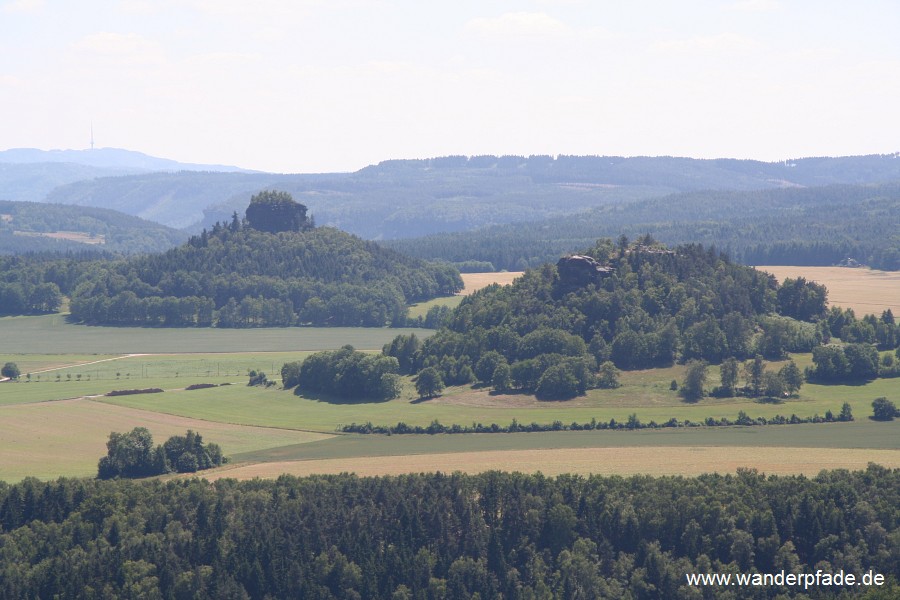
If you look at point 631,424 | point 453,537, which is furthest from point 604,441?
point 453,537

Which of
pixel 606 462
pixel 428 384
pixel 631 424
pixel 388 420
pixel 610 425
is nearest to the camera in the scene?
pixel 606 462

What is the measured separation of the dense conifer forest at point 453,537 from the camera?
113 m

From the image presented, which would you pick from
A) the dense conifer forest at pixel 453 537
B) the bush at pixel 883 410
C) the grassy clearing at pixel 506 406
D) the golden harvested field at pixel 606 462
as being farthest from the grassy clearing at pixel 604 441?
the dense conifer forest at pixel 453 537

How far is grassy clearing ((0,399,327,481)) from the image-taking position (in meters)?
152

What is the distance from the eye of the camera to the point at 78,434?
168625 mm

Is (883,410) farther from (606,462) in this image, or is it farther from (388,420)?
(388,420)

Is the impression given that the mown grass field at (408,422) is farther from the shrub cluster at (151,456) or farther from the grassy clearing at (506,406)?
the shrub cluster at (151,456)

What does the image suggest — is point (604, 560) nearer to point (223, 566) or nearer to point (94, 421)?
point (223, 566)

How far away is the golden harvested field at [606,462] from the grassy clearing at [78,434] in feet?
53.0

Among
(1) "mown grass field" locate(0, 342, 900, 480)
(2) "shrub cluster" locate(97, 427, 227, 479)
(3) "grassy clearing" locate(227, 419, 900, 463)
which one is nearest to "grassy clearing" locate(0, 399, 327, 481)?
(1) "mown grass field" locate(0, 342, 900, 480)

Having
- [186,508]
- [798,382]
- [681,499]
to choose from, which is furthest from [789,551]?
[798,382]

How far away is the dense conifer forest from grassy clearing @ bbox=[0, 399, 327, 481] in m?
21.0

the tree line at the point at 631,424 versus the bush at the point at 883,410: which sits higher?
the bush at the point at 883,410

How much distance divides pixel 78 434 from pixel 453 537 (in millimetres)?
65712
